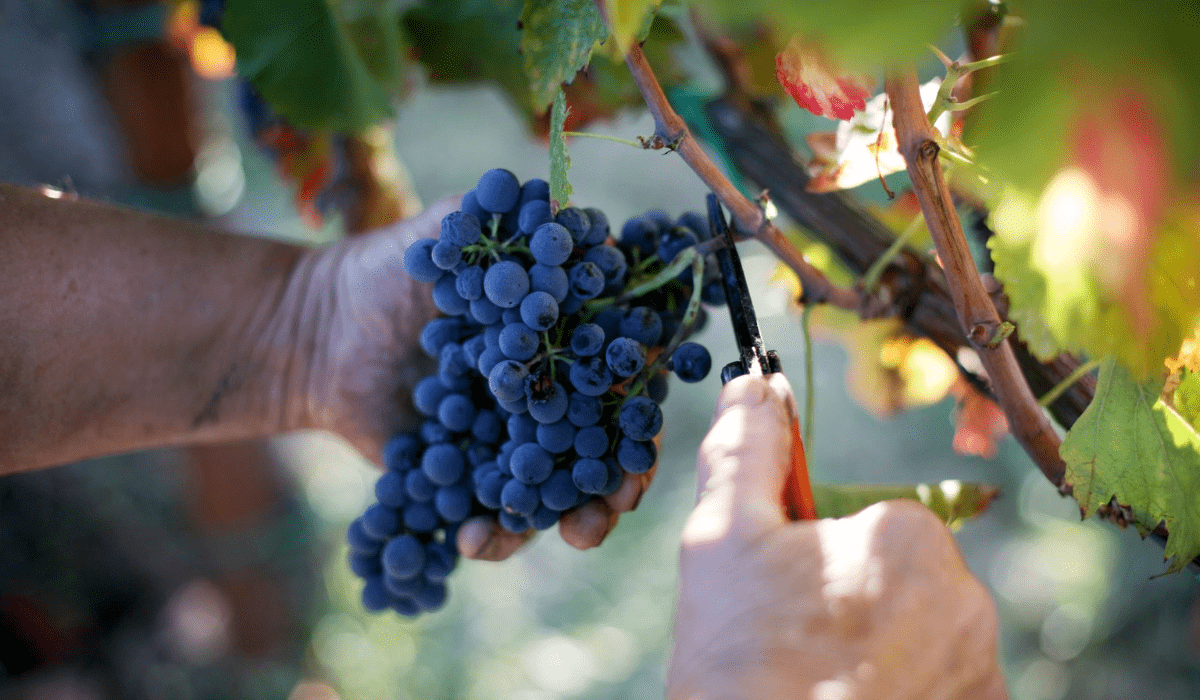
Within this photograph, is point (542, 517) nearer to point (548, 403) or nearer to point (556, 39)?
point (548, 403)

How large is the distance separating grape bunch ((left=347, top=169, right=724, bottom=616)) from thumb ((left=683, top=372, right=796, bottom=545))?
8cm

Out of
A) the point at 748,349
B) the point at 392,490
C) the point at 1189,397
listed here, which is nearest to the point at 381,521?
the point at 392,490

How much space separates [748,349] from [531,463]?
0.16m

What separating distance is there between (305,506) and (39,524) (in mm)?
493

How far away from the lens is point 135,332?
2.30ft

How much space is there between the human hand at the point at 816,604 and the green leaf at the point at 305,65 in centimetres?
63

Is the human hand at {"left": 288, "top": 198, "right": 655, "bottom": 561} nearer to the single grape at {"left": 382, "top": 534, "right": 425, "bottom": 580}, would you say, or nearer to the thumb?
the single grape at {"left": 382, "top": 534, "right": 425, "bottom": 580}

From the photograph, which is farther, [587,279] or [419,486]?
[419,486]

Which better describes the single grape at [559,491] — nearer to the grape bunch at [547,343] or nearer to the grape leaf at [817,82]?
the grape bunch at [547,343]

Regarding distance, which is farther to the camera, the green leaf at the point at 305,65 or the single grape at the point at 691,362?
the green leaf at the point at 305,65

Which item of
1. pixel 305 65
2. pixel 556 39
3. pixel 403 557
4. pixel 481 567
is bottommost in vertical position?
pixel 481 567

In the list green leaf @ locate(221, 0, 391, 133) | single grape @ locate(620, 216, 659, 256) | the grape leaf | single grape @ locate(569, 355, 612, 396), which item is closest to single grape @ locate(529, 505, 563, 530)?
single grape @ locate(569, 355, 612, 396)

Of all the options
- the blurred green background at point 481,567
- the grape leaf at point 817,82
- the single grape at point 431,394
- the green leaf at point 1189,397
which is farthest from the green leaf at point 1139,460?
the blurred green background at point 481,567

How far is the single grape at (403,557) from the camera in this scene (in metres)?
0.60
